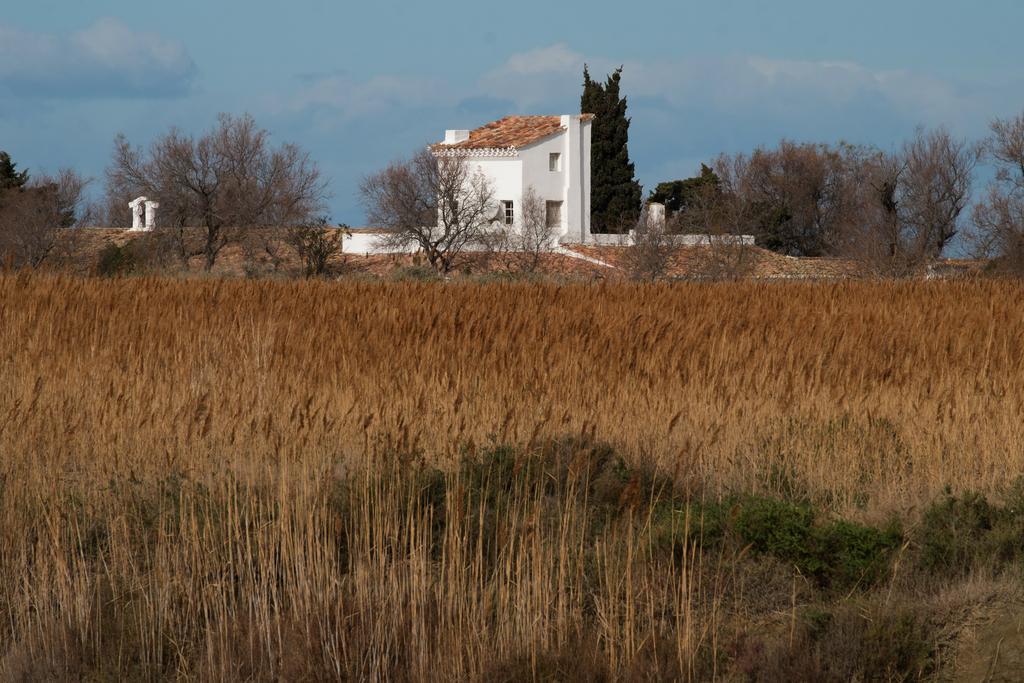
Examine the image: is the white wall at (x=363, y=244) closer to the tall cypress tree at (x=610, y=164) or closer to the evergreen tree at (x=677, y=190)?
the tall cypress tree at (x=610, y=164)

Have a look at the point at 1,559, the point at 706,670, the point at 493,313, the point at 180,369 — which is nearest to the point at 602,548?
the point at 706,670

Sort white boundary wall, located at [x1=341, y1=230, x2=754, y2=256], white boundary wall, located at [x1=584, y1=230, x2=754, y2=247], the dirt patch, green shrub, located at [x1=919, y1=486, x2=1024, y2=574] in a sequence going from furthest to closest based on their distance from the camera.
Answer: white boundary wall, located at [x1=341, y1=230, x2=754, y2=256]
white boundary wall, located at [x1=584, y1=230, x2=754, y2=247]
green shrub, located at [x1=919, y1=486, x2=1024, y2=574]
the dirt patch

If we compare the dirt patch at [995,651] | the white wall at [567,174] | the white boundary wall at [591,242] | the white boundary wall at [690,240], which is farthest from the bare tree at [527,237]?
the dirt patch at [995,651]

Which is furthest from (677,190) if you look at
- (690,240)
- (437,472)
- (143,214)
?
(437,472)

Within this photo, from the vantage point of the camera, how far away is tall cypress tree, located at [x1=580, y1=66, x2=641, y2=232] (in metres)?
57.2

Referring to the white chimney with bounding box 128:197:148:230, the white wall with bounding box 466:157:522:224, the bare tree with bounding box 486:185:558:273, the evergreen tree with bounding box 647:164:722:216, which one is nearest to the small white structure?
the white chimney with bounding box 128:197:148:230

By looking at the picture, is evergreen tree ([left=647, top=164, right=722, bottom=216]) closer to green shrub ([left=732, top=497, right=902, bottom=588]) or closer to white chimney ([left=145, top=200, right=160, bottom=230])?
white chimney ([left=145, top=200, right=160, bottom=230])

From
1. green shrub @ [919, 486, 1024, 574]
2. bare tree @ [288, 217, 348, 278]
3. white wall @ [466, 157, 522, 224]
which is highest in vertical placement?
white wall @ [466, 157, 522, 224]

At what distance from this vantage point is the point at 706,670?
4.74 metres

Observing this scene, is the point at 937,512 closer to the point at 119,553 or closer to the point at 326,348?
the point at 119,553

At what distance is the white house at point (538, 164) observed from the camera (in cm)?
5072

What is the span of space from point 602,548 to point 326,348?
4.99m

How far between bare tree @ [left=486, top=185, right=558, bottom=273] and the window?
541 millimetres

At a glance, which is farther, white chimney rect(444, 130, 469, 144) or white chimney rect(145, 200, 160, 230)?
white chimney rect(444, 130, 469, 144)
